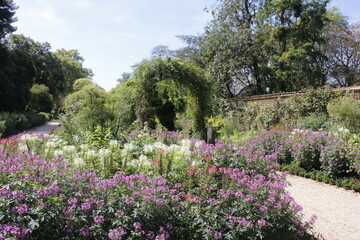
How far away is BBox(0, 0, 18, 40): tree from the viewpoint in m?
15.7

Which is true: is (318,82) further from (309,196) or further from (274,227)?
(274,227)

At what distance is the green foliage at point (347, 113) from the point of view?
24.5 feet

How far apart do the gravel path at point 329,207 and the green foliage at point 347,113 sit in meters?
3.17

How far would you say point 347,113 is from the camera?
755 cm

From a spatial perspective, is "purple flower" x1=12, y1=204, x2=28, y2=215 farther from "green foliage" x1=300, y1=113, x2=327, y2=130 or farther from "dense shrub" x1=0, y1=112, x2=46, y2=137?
"dense shrub" x1=0, y1=112, x2=46, y2=137

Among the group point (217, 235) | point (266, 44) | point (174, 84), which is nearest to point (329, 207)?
point (217, 235)

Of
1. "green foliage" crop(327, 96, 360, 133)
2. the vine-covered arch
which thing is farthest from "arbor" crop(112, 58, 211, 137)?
"green foliage" crop(327, 96, 360, 133)

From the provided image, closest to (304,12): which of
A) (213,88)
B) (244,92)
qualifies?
(244,92)

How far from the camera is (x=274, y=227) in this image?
7.46 ft

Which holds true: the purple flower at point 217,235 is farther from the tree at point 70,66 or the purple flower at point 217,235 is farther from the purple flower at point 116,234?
the tree at point 70,66

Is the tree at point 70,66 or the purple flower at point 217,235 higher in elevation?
the tree at point 70,66

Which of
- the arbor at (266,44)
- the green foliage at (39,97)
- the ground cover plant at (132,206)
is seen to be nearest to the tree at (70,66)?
the green foliage at (39,97)

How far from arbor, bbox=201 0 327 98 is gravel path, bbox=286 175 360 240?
10896 millimetres

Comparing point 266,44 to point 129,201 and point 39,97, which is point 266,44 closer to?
point 129,201
